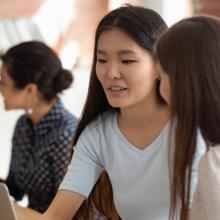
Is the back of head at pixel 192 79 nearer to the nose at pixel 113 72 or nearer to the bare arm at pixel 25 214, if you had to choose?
the nose at pixel 113 72

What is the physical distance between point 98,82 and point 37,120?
27.1 inches

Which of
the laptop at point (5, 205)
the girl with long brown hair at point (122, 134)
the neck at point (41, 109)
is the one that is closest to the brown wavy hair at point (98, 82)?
the girl with long brown hair at point (122, 134)

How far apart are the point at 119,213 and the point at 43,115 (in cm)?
69

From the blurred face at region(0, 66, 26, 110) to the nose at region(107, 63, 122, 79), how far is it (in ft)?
2.60

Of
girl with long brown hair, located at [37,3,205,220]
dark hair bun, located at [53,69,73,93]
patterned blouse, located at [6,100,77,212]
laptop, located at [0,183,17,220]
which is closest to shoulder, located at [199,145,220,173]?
girl with long brown hair, located at [37,3,205,220]

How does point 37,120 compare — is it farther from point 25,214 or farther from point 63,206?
point 63,206

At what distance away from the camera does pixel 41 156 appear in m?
1.93

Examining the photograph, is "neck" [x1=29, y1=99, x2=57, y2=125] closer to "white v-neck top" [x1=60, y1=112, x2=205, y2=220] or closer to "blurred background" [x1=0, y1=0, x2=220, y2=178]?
"white v-neck top" [x1=60, y1=112, x2=205, y2=220]

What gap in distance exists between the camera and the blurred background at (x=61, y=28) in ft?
8.90

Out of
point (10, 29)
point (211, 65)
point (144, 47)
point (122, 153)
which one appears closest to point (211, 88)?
point (211, 65)

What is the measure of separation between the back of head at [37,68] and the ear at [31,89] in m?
0.01

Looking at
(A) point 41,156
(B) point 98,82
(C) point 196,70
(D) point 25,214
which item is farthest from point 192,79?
(A) point 41,156

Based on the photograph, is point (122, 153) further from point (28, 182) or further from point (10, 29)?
point (10, 29)

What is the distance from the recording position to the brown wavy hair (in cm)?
129
